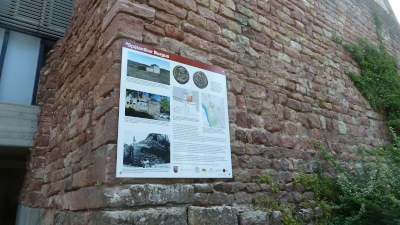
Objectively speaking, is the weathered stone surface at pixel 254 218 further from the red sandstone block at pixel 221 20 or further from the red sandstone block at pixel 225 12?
the red sandstone block at pixel 225 12

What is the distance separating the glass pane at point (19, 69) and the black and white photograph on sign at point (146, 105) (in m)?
3.65

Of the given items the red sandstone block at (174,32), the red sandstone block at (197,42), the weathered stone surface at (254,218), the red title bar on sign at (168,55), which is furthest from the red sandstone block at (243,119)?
the red sandstone block at (174,32)

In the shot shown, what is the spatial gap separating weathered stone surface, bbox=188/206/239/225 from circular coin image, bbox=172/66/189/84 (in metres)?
1.07

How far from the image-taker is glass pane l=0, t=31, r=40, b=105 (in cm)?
482

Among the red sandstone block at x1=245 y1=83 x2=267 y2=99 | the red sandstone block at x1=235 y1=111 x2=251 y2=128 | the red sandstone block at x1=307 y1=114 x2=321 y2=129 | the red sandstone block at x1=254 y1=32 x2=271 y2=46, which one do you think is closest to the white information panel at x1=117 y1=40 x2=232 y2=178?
the red sandstone block at x1=235 y1=111 x2=251 y2=128


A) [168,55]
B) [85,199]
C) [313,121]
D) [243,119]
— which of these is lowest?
[85,199]

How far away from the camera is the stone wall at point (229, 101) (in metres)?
2.16

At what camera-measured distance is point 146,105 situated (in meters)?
2.21

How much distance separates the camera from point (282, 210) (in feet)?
9.19

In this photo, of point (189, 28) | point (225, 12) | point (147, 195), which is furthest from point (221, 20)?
point (147, 195)

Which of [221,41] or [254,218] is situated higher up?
[221,41]

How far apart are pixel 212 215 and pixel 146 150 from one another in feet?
2.45

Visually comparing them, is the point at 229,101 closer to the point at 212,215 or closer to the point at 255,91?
the point at 255,91

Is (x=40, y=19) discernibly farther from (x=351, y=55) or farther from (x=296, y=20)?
(x=351, y=55)
